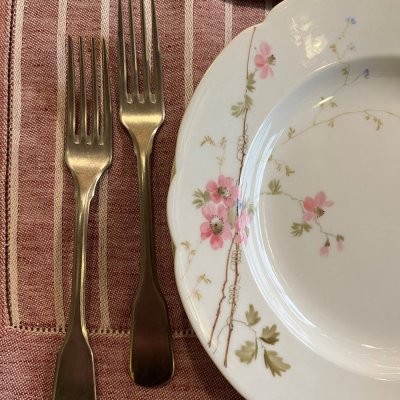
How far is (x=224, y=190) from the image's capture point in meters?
0.49

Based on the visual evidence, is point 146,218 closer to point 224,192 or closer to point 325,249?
point 224,192

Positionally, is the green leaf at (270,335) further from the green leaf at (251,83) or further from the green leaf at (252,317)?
the green leaf at (251,83)

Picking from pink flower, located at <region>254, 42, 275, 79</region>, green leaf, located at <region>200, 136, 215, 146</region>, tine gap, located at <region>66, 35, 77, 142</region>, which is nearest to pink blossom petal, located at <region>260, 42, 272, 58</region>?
pink flower, located at <region>254, 42, 275, 79</region>

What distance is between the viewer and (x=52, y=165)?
21.5 inches

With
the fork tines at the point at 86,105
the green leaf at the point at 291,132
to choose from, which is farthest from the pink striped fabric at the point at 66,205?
the green leaf at the point at 291,132

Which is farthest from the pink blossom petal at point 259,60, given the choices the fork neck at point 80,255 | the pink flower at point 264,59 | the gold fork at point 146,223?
the fork neck at point 80,255

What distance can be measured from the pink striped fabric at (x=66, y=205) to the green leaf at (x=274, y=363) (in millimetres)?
72

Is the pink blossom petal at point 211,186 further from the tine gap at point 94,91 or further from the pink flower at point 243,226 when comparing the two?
the tine gap at point 94,91

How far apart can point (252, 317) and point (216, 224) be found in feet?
0.31

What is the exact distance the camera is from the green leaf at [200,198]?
47cm

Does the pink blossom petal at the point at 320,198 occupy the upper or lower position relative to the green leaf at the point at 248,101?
lower

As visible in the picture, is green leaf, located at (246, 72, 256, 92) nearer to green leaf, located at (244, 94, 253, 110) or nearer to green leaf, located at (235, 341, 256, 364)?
green leaf, located at (244, 94, 253, 110)

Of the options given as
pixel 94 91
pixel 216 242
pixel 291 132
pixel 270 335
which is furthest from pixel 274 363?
pixel 94 91

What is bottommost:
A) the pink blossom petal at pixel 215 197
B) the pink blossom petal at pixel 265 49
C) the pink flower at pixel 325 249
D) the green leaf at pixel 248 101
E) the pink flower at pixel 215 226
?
the pink flower at pixel 325 249
